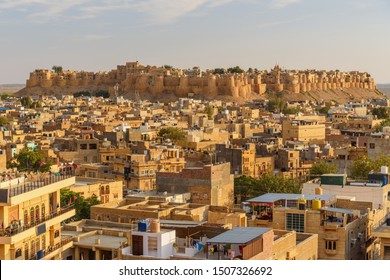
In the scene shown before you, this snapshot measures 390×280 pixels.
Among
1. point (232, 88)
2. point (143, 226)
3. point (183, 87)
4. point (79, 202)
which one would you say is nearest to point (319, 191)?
point (79, 202)

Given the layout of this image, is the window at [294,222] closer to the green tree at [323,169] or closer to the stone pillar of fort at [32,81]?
the green tree at [323,169]

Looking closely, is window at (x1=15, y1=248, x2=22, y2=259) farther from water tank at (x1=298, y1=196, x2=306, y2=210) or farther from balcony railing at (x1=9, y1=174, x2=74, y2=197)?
water tank at (x1=298, y1=196, x2=306, y2=210)

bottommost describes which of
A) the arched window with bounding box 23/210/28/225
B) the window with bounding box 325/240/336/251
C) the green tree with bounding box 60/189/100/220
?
the window with bounding box 325/240/336/251

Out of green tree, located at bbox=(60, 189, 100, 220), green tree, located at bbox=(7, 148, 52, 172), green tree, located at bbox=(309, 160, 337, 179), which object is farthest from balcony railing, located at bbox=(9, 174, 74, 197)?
green tree, located at bbox=(309, 160, 337, 179)

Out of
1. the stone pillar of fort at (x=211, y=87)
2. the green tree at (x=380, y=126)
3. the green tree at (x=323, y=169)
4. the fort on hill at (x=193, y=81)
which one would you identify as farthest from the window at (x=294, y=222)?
the stone pillar of fort at (x=211, y=87)

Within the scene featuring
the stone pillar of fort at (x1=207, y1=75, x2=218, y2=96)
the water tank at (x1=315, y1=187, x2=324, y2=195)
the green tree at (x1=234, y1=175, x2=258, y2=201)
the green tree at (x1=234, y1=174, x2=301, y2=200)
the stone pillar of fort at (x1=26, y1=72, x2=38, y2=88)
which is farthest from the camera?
the stone pillar of fort at (x1=26, y1=72, x2=38, y2=88)

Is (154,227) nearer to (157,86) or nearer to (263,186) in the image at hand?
(263,186)

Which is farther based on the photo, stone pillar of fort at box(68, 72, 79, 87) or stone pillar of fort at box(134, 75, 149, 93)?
stone pillar of fort at box(68, 72, 79, 87)

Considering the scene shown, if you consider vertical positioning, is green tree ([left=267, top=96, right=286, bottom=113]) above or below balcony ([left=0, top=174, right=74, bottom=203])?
above
